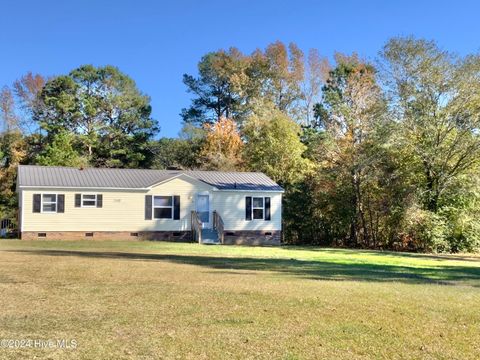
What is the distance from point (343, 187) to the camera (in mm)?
31250

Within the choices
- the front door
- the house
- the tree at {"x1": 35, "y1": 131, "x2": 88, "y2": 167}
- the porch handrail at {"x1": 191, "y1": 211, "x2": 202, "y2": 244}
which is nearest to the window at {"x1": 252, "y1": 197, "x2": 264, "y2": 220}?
the house

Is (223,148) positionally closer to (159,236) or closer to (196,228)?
(196,228)

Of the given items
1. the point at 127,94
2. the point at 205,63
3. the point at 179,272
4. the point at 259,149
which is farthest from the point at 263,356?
the point at 205,63

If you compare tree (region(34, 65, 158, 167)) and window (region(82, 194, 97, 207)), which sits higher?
tree (region(34, 65, 158, 167))

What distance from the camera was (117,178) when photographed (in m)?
27.0

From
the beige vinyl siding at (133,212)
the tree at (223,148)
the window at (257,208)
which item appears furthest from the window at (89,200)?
the tree at (223,148)

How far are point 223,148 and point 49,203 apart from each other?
17.3 meters

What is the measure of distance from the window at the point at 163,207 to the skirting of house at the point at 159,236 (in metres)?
0.90

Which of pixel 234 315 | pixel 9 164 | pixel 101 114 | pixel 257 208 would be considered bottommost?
pixel 234 315

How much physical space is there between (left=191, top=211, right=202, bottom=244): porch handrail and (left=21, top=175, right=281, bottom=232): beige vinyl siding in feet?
1.26

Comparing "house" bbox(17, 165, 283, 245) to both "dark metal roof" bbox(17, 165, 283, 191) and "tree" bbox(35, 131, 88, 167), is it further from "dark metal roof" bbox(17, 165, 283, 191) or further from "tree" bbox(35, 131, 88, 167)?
"tree" bbox(35, 131, 88, 167)

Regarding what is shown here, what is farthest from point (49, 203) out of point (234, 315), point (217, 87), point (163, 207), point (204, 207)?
point (217, 87)

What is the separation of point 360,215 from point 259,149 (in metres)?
8.55

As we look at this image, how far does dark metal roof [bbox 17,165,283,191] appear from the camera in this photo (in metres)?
25.2
